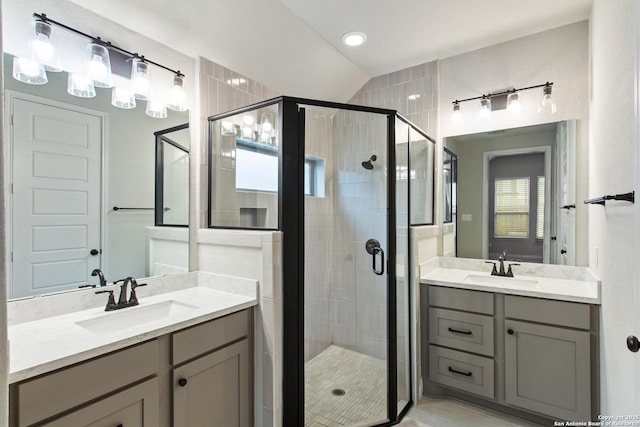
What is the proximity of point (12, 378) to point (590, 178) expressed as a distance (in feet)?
10.0

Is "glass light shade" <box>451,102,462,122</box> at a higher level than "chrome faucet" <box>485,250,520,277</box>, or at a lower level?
higher

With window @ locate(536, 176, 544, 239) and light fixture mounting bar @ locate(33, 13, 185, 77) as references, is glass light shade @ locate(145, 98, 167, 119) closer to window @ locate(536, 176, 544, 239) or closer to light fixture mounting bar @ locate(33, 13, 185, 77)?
light fixture mounting bar @ locate(33, 13, 185, 77)

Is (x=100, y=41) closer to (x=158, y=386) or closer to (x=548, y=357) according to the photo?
(x=158, y=386)

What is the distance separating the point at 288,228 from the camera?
175cm

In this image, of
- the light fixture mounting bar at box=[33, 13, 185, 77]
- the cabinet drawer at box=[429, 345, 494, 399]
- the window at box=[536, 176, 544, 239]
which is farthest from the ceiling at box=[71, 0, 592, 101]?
the cabinet drawer at box=[429, 345, 494, 399]

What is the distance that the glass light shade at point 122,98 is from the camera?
1.68 metres

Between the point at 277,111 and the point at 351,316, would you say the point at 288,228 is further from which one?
the point at 351,316

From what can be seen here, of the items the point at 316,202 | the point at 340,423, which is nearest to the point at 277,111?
the point at 316,202

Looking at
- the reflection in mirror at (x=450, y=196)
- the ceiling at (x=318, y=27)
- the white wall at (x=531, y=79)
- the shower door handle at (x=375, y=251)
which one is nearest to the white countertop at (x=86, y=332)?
the shower door handle at (x=375, y=251)

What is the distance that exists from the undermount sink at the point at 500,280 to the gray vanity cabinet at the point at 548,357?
0.20m

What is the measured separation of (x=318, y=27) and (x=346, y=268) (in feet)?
5.81

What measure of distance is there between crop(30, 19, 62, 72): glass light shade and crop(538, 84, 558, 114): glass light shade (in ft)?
9.80

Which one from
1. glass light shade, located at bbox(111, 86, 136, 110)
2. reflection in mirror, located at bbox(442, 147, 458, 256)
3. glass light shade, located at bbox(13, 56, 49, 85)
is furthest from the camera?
reflection in mirror, located at bbox(442, 147, 458, 256)

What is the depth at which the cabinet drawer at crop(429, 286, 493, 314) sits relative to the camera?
207 cm
